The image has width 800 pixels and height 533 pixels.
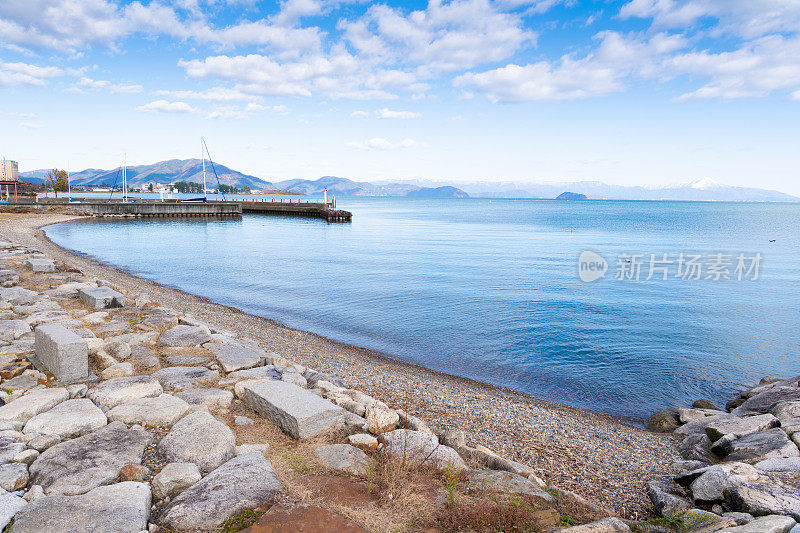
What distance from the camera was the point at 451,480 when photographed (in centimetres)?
433

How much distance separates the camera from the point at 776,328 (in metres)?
16.0

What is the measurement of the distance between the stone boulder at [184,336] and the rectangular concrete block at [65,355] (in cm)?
194

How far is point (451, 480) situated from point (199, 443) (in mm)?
2503

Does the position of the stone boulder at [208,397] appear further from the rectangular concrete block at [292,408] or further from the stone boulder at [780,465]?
the stone boulder at [780,465]

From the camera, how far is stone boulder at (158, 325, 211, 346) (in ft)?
26.5

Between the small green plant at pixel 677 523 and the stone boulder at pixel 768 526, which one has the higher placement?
the stone boulder at pixel 768 526

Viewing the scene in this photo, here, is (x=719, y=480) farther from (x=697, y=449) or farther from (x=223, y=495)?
(x=223, y=495)

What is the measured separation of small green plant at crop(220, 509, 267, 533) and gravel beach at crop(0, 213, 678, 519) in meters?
3.80

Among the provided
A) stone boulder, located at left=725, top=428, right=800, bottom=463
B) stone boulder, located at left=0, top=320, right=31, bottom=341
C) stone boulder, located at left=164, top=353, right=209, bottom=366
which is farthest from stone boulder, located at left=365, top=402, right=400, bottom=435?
stone boulder, located at left=0, top=320, right=31, bottom=341

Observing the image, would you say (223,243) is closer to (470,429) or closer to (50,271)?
(50,271)

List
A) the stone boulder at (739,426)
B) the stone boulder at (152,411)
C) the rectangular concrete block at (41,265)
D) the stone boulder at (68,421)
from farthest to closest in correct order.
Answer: the rectangular concrete block at (41,265), the stone boulder at (739,426), the stone boulder at (152,411), the stone boulder at (68,421)

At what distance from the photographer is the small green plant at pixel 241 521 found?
3355 millimetres

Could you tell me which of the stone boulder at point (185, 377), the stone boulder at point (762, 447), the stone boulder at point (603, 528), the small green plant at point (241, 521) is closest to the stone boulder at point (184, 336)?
the stone boulder at point (185, 377)

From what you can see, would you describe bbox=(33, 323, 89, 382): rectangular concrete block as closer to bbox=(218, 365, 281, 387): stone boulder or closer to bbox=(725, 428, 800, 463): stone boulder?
bbox=(218, 365, 281, 387): stone boulder
